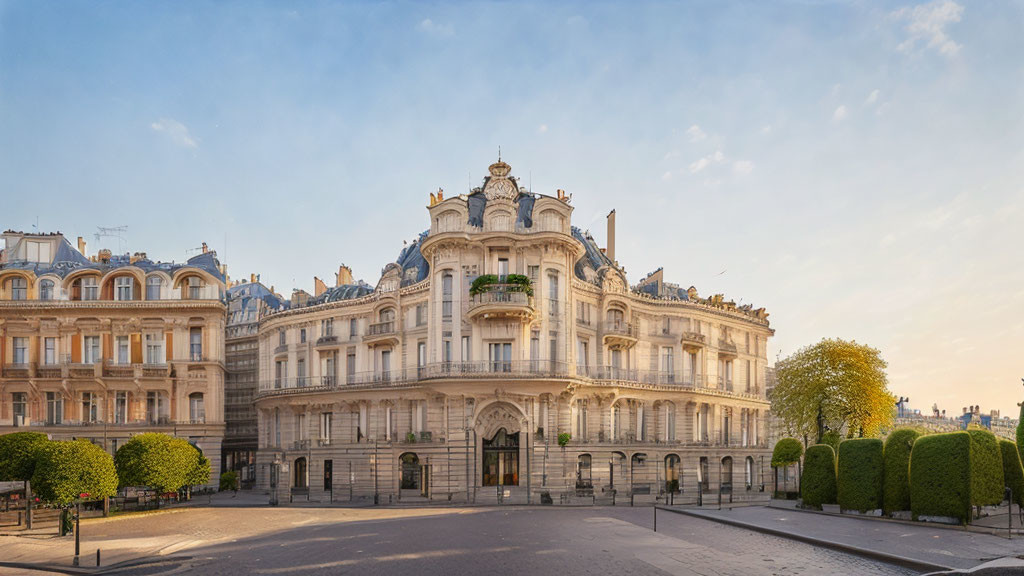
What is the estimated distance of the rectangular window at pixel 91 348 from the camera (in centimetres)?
6838

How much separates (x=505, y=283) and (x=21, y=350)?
139ft

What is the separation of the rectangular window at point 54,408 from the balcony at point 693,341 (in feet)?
170

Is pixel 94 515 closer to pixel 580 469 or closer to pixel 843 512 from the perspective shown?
pixel 580 469

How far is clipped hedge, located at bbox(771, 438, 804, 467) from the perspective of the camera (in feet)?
188

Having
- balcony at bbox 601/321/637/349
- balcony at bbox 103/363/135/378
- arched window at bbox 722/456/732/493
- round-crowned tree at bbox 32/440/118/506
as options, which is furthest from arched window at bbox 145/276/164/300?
arched window at bbox 722/456/732/493

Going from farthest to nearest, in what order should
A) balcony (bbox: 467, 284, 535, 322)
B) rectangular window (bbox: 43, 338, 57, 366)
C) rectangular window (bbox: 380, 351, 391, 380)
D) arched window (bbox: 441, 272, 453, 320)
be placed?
rectangular window (bbox: 43, 338, 57, 366)
rectangular window (bbox: 380, 351, 391, 380)
arched window (bbox: 441, 272, 453, 320)
balcony (bbox: 467, 284, 535, 322)

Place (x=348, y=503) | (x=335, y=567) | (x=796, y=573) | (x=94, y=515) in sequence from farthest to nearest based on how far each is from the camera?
1. (x=348, y=503)
2. (x=94, y=515)
3. (x=335, y=567)
4. (x=796, y=573)

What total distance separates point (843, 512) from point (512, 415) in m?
23.0

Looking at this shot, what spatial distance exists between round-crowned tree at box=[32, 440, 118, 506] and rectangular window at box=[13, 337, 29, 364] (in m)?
27.8

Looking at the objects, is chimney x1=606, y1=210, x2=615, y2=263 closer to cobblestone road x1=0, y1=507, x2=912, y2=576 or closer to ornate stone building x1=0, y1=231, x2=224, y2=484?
cobblestone road x1=0, y1=507, x2=912, y2=576

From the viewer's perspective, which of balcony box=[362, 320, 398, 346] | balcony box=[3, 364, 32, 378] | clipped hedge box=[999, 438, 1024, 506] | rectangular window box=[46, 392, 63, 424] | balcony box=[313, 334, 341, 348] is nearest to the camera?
clipped hedge box=[999, 438, 1024, 506]

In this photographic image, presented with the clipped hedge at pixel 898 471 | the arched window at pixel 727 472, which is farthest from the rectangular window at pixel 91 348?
the clipped hedge at pixel 898 471

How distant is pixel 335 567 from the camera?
89.4ft

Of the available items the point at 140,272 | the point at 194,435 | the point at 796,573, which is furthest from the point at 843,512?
the point at 140,272
